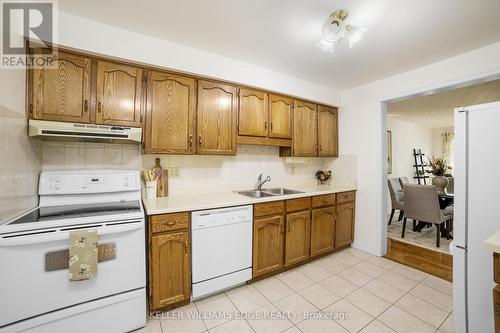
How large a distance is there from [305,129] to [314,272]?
5.79ft

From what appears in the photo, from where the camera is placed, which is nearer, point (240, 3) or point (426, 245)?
point (240, 3)

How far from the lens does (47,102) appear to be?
1.55m

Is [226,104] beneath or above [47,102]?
above

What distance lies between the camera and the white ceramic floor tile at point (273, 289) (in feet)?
6.35

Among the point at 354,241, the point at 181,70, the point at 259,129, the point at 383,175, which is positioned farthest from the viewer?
the point at 354,241

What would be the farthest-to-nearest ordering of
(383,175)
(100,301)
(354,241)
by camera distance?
1. (354,241)
2. (383,175)
3. (100,301)

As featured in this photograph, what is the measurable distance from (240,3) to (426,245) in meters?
3.84

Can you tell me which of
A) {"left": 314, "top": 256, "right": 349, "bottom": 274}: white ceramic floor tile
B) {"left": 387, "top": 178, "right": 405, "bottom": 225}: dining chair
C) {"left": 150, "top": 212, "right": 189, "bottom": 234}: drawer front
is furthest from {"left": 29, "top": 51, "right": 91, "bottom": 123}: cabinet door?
{"left": 387, "top": 178, "right": 405, "bottom": 225}: dining chair

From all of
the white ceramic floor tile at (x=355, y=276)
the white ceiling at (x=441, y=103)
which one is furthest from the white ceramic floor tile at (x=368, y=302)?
the white ceiling at (x=441, y=103)

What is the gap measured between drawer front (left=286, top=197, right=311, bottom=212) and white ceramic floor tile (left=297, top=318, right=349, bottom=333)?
99 cm

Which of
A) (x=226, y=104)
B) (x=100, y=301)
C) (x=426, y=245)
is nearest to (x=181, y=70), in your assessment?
(x=226, y=104)

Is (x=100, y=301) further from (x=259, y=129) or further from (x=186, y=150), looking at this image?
(x=259, y=129)

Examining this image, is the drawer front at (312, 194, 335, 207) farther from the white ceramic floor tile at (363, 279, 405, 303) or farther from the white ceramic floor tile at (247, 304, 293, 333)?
the white ceramic floor tile at (247, 304, 293, 333)

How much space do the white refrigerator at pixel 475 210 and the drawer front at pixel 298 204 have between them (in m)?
1.26
